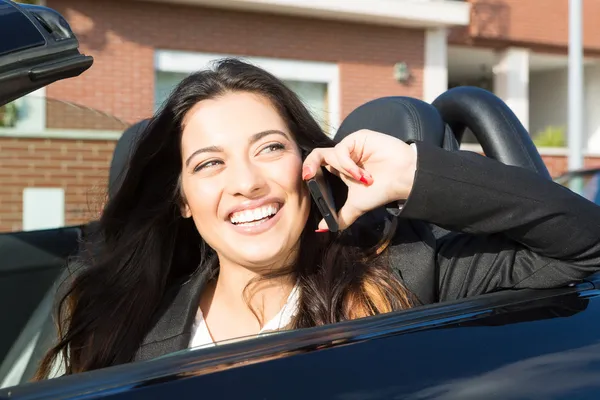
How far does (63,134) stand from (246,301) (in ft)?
5.95

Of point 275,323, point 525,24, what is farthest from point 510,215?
point 525,24

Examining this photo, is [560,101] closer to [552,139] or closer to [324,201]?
[552,139]

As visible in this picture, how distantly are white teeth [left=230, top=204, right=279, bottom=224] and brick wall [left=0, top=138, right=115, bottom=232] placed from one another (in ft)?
4.90

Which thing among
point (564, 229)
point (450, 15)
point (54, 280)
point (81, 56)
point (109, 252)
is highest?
point (450, 15)

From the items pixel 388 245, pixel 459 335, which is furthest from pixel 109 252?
pixel 459 335

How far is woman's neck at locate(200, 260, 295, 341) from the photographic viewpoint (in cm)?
186

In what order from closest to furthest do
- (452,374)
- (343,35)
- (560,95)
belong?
(452,374) → (343,35) → (560,95)

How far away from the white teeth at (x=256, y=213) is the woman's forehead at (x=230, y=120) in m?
0.17

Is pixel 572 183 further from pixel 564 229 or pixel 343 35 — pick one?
pixel 343 35

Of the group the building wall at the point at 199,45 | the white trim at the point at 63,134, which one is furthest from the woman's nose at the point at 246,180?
the building wall at the point at 199,45

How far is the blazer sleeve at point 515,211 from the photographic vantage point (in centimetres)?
146

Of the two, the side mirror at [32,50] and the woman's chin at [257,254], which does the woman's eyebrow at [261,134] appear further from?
the side mirror at [32,50]

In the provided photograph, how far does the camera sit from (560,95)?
14.3 metres

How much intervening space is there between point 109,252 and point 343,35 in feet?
29.8
